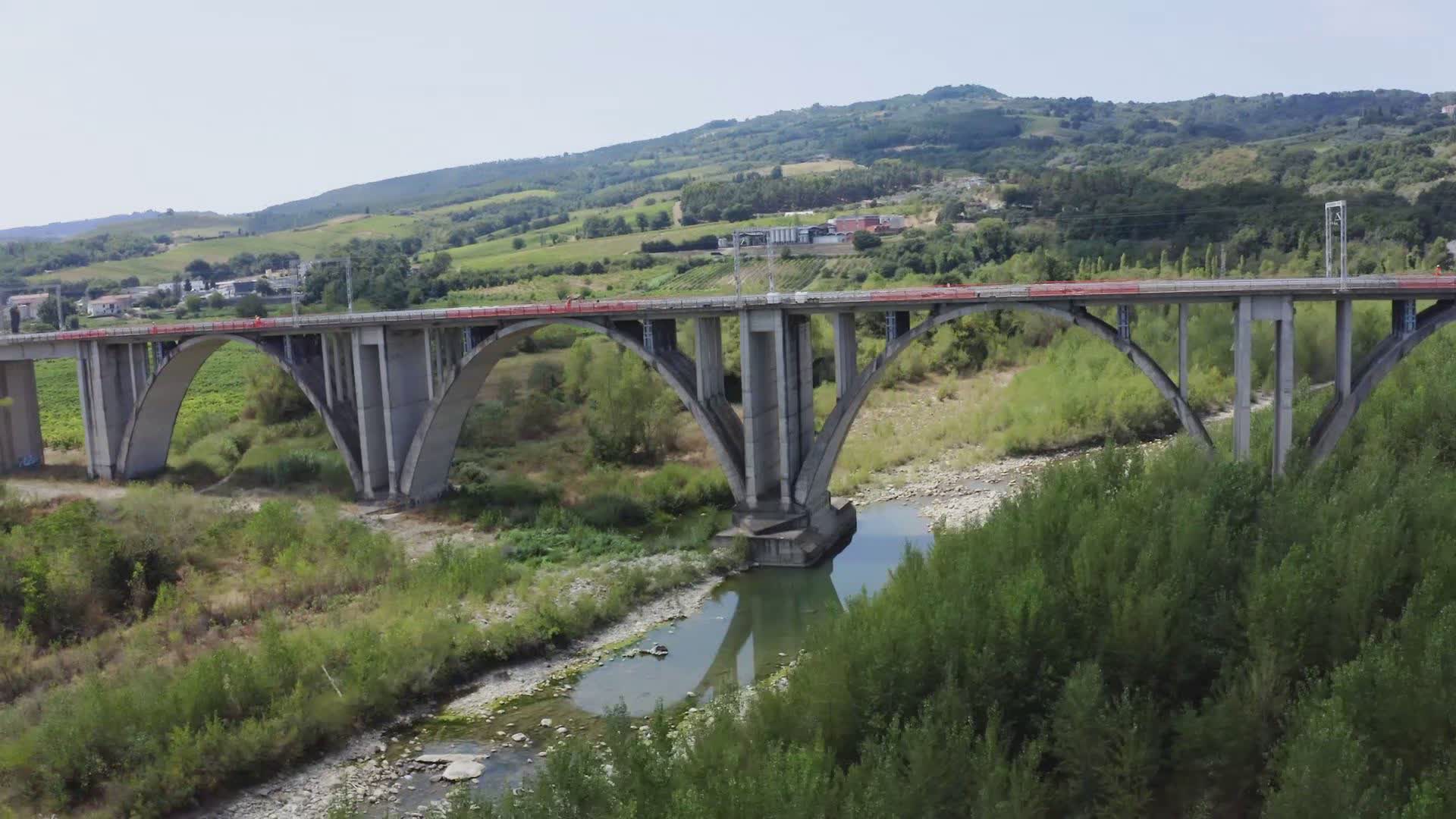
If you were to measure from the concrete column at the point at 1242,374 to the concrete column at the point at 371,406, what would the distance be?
25.6 m

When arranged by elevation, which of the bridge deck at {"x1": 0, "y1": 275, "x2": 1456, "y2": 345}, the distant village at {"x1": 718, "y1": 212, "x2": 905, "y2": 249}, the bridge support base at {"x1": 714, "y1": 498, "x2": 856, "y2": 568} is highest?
the distant village at {"x1": 718, "y1": 212, "x2": 905, "y2": 249}

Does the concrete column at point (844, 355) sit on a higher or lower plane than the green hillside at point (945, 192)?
lower

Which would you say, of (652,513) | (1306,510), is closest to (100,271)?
(652,513)

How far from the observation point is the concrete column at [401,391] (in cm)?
4122

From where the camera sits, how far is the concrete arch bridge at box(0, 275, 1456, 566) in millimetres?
28859

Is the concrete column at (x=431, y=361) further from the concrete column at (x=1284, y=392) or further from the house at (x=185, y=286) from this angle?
the house at (x=185, y=286)

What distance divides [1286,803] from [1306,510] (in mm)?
9191

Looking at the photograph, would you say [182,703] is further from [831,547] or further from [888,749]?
[831,547]

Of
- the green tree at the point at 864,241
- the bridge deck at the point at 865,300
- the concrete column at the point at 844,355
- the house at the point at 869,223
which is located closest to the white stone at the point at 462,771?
the bridge deck at the point at 865,300

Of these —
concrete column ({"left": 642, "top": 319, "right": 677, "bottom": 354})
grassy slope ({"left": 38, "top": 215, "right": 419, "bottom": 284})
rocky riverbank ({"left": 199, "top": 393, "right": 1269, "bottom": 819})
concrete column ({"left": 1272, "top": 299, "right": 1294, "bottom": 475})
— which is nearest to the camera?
rocky riverbank ({"left": 199, "top": 393, "right": 1269, "bottom": 819})

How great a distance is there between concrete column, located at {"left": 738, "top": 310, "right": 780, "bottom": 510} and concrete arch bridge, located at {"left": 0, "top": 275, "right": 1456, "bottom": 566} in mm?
69

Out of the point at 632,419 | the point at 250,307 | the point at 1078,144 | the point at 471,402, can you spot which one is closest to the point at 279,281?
the point at 250,307

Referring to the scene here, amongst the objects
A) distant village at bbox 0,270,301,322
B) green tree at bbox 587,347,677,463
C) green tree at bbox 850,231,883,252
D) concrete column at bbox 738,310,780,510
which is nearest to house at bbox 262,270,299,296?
distant village at bbox 0,270,301,322

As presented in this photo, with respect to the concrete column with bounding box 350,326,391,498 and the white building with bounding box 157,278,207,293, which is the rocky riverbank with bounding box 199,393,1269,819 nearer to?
the concrete column with bounding box 350,326,391,498
